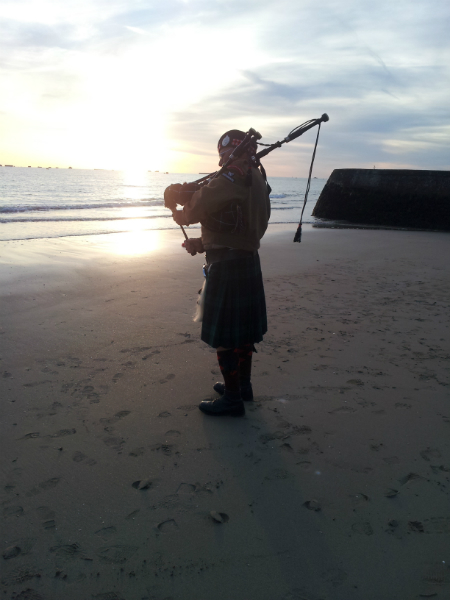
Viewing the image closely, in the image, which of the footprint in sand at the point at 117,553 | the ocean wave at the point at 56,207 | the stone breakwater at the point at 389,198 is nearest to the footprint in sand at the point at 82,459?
the footprint in sand at the point at 117,553

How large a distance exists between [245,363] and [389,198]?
1610 centimetres

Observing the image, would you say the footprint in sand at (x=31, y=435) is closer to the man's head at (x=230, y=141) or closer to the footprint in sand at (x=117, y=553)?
the footprint in sand at (x=117, y=553)

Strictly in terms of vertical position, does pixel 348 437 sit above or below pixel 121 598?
above

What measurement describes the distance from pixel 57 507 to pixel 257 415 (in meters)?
1.34

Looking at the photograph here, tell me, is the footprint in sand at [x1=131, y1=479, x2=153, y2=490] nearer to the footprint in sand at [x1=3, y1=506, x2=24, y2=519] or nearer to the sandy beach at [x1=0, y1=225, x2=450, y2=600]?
the sandy beach at [x1=0, y1=225, x2=450, y2=600]

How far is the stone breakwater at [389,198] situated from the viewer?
15641 mm

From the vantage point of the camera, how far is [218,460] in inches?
92.4

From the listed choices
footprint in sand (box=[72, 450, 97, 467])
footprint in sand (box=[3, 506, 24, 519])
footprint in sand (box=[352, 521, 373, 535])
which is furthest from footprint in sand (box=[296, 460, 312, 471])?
footprint in sand (box=[3, 506, 24, 519])

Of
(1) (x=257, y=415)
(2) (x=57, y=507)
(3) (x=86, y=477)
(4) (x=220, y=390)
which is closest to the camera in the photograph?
(2) (x=57, y=507)

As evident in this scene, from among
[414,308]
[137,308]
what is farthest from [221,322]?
[414,308]

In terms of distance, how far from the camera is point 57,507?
6.48 feet

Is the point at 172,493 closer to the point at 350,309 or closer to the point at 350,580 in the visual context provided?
the point at 350,580

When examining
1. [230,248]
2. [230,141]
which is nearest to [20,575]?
[230,248]

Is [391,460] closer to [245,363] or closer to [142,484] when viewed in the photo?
[245,363]
